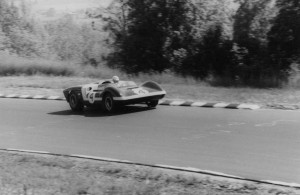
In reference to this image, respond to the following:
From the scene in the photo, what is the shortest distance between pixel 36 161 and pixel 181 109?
20.4ft

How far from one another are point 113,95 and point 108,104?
59 centimetres

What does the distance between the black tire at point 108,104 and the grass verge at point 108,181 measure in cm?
589

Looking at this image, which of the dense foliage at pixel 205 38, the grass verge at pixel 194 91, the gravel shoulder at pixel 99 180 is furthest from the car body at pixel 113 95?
the dense foliage at pixel 205 38

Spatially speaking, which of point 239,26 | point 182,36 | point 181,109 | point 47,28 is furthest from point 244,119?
point 47,28

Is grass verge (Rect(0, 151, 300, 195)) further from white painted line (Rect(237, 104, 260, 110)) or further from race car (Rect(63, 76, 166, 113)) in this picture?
white painted line (Rect(237, 104, 260, 110))

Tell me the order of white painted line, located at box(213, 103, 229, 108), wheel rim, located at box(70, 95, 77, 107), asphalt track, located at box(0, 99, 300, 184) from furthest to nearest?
wheel rim, located at box(70, 95, 77, 107), white painted line, located at box(213, 103, 229, 108), asphalt track, located at box(0, 99, 300, 184)

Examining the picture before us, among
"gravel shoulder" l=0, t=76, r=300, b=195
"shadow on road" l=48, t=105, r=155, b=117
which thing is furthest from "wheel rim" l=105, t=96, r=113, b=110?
"gravel shoulder" l=0, t=76, r=300, b=195

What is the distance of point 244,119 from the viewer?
37.2 feet

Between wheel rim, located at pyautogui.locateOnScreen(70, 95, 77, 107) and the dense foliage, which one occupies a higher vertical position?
the dense foliage

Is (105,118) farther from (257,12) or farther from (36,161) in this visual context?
(257,12)

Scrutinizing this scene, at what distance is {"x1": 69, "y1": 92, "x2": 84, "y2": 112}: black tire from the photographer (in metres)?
14.9

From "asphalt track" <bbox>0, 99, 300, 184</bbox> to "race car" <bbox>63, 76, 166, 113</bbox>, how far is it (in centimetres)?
31

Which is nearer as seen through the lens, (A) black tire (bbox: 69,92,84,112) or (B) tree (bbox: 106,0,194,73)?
(A) black tire (bbox: 69,92,84,112)

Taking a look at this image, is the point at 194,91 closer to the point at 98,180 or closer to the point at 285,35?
the point at 285,35
